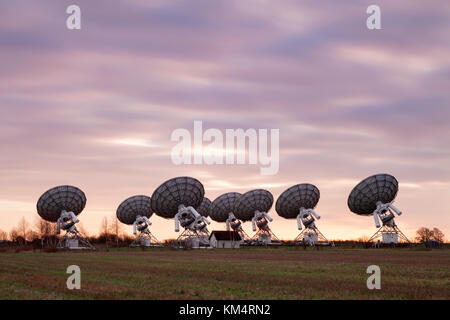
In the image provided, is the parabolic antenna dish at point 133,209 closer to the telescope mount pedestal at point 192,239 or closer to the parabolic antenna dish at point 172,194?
the telescope mount pedestal at point 192,239

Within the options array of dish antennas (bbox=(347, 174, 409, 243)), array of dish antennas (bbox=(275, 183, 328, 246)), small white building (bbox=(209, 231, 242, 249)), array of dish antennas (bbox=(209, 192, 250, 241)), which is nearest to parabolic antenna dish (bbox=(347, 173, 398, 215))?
array of dish antennas (bbox=(347, 174, 409, 243))

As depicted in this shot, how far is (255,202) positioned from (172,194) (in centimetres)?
3321

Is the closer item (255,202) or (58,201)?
(58,201)

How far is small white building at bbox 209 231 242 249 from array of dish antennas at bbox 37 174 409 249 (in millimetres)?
5630

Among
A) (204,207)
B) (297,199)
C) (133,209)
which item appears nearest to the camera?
(297,199)

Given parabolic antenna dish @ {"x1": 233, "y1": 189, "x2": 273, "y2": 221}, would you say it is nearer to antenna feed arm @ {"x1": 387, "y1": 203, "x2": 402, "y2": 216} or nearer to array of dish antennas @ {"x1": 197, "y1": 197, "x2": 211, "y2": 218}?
array of dish antennas @ {"x1": 197, "y1": 197, "x2": 211, "y2": 218}

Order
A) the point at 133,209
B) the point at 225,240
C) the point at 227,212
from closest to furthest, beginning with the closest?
the point at 225,240, the point at 133,209, the point at 227,212

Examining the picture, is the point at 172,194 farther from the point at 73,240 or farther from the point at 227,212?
the point at 227,212

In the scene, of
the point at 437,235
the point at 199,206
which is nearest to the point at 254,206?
the point at 199,206

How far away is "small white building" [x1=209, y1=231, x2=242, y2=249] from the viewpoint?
131 m

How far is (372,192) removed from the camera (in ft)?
331

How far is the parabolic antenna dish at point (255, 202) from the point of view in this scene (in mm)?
133250
